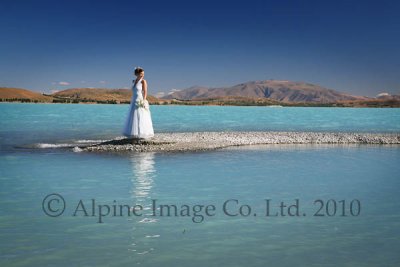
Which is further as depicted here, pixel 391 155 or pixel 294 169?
pixel 391 155

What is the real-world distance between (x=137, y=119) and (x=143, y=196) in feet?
36.0

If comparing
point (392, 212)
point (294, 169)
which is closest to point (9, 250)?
point (392, 212)

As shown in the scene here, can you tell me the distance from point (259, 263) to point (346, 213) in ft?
14.0

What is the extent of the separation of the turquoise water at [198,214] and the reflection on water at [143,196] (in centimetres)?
3

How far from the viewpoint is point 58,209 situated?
10.9m

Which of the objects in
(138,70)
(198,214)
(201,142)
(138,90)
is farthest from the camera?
(201,142)

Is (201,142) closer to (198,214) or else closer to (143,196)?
(143,196)

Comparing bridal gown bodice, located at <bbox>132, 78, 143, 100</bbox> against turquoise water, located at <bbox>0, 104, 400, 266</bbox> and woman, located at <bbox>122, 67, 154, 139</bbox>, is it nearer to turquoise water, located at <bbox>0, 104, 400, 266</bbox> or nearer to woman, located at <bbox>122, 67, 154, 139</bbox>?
woman, located at <bbox>122, 67, 154, 139</bbox>

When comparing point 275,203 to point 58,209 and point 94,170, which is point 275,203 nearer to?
point 58,209

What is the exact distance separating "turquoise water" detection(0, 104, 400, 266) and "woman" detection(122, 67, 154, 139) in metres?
3.22

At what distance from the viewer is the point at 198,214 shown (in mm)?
10625

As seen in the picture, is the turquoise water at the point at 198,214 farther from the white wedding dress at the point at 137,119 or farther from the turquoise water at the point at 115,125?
the turquoise water at the point at 115,125

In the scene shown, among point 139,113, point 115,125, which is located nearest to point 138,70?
point 139,113

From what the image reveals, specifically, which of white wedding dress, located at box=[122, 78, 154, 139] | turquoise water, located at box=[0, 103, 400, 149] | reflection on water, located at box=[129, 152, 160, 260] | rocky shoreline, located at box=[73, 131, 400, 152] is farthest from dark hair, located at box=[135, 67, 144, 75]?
turquoise water, located at box=[0, 103, 400, 149]
